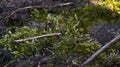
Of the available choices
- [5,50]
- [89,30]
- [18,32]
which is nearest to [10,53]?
[5,50]

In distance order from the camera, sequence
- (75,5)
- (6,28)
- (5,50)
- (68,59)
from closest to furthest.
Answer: (68,59)
(5,50)
(6,28)
(75,5)

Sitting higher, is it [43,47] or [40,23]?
[40,23]

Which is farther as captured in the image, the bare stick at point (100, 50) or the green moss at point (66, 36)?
the green moss at point (66, 36)

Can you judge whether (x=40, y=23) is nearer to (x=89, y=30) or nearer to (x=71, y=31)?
(x=71, y=31)

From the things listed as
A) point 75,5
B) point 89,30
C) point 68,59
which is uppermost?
point 75,5

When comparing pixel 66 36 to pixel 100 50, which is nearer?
pixel 100 50

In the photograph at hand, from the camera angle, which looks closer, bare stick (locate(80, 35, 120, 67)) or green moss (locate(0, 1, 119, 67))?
bare stick (locate(80, 35, 120, 67))

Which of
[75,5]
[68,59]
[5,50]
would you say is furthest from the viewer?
[75,5]

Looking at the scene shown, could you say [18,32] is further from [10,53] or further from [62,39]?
[62,39]

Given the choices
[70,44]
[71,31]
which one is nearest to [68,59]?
[70,44]

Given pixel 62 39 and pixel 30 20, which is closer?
pixel 62 39
